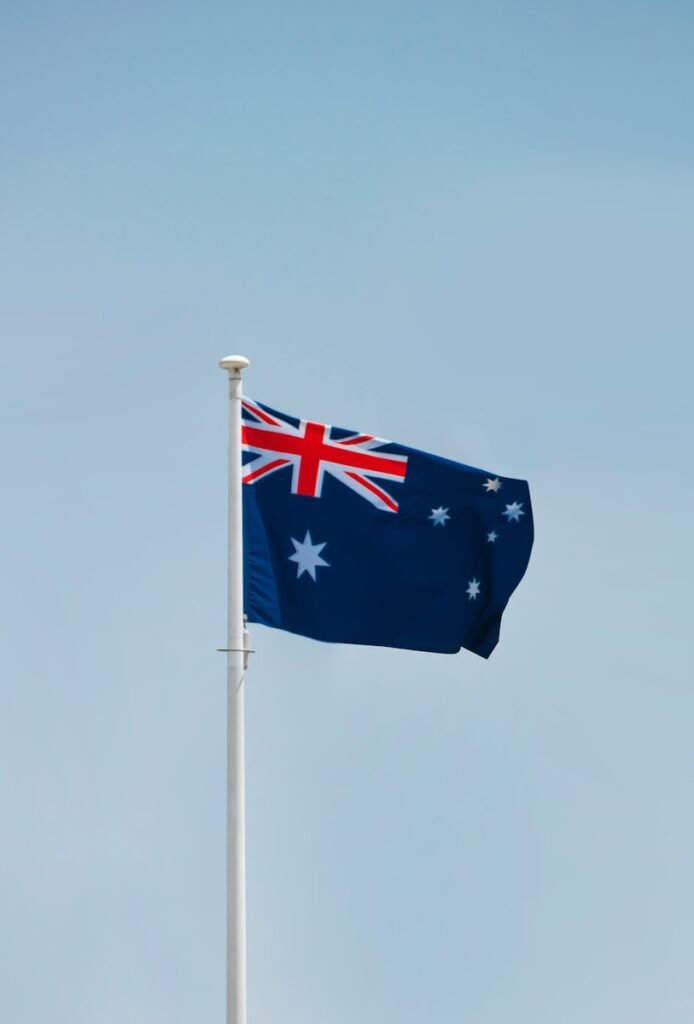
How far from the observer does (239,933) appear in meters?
14.5

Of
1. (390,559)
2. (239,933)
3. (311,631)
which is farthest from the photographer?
(390,559)

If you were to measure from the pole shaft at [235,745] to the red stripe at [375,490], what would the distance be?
171 centimetres

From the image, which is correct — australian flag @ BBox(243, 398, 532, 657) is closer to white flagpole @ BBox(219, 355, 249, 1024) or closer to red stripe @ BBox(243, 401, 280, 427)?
red stripe @ BBox(243, 401, 280, 427)

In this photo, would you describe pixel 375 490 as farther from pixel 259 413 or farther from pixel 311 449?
pixel 259 413

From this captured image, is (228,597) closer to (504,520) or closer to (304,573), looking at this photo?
(304,573)

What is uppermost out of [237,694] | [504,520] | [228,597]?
[504,520]

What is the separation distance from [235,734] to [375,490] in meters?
3.68

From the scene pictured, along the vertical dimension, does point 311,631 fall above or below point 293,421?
below

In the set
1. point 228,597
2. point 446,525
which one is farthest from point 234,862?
point 446,525

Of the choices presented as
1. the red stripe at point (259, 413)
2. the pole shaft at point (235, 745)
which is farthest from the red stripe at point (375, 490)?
the pole shaft at point (235, 745)

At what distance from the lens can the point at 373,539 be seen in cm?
1709

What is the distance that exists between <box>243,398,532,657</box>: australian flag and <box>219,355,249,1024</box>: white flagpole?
472 mm

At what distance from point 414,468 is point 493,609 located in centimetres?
205

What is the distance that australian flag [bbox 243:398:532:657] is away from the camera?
1616 cm
